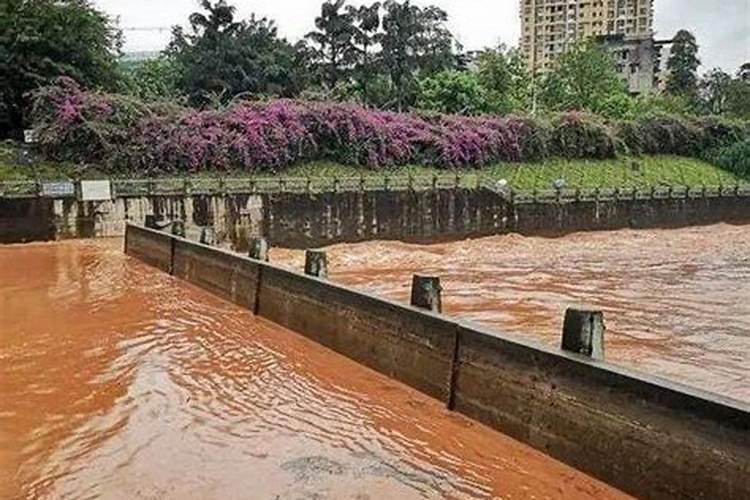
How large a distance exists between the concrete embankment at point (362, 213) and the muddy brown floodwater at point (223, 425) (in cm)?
888

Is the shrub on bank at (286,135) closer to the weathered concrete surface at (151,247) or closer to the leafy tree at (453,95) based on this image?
the leafy tree at (453,95)

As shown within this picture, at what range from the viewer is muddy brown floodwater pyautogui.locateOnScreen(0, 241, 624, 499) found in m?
6.11

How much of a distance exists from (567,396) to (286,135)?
985 inches

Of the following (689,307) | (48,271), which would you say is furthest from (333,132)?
(689,307)

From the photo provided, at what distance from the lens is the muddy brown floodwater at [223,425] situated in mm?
6113

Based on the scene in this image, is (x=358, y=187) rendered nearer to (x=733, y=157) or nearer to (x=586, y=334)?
(x=586, y=334)

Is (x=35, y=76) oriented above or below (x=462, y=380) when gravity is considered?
above

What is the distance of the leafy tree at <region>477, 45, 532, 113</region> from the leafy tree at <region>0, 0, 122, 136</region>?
70.5ft

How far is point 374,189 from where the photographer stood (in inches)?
1083

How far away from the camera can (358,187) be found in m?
27.3

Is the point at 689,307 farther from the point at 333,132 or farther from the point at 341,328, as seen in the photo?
the point at 333,132

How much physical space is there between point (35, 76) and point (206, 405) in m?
23.8

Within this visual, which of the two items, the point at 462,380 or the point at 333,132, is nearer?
the point at 462,380

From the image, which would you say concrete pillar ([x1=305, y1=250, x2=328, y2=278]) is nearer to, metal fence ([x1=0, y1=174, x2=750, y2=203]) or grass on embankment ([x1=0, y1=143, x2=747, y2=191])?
metal fence ([x1=0, y1=174, x2=750, y2=203])
